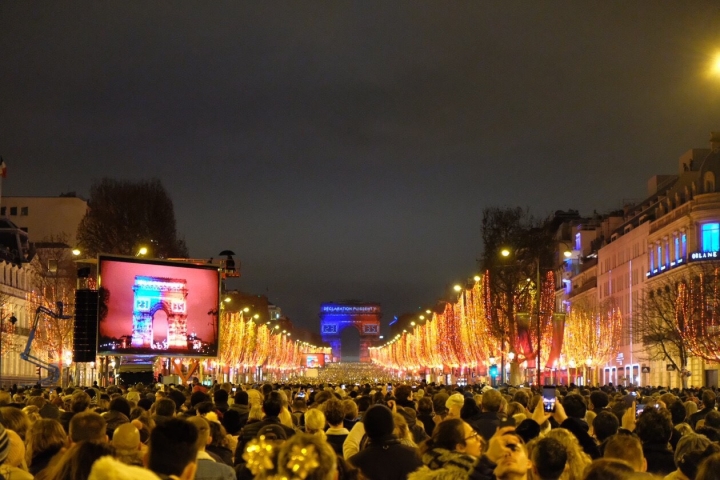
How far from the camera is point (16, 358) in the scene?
322ft

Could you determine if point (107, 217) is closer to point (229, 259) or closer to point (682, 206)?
point (229, 259)

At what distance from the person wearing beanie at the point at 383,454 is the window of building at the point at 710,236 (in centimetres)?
7381

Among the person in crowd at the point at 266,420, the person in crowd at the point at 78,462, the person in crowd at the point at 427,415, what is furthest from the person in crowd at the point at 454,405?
the person in crowd at the point at 78,462

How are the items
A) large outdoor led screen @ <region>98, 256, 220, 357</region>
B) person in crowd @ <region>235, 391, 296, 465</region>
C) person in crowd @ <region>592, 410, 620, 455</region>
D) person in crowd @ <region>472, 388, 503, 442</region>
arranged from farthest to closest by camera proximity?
large outdoor led screen @ <region>98, 256, 220, 357</region> < person in crowd @ <region>472, 388, 503, 442</region> < person in crowd @ <region>592, 410, 620, 455</region> < person in crowd @ <region>235, 391, 296, 465</region>

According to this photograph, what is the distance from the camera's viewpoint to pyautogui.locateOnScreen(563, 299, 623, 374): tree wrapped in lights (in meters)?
92.6

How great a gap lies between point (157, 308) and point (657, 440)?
35.0 m

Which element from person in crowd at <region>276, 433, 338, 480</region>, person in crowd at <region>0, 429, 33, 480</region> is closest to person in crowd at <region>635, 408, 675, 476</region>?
person in crowd at <region>0, 429, 33, 480</region>

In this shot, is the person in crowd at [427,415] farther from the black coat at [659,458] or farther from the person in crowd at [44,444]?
the person in crowd at [44,444]

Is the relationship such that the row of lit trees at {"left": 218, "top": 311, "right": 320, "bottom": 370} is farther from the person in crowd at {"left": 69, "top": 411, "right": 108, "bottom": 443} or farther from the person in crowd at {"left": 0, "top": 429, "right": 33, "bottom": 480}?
the person in crowd at {"left": 0, "top": 429, "right": 33, "bottom": 480}

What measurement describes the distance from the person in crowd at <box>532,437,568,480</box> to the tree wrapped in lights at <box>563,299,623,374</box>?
84.1 m

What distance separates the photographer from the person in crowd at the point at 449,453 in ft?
23.8

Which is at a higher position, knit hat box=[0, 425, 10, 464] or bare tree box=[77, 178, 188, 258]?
bare tree box=[77, 178, 188, 258]

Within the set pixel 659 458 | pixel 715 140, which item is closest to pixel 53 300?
pixel 715 140

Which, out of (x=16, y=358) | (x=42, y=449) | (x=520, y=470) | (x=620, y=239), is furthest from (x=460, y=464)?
(x=620, y=239)
